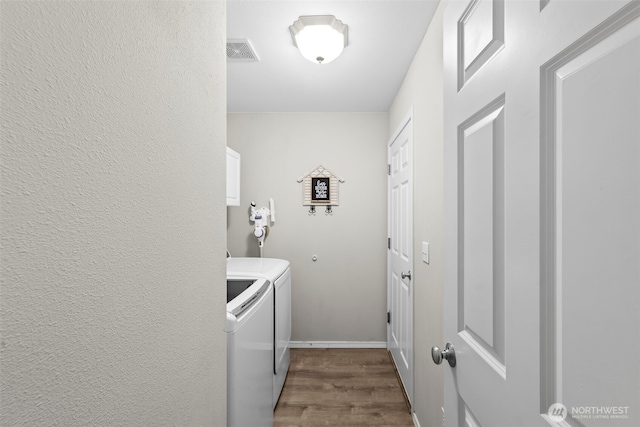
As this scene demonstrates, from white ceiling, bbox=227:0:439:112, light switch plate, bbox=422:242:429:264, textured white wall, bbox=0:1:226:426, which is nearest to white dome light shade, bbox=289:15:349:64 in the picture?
white ceiling, bbox=227:0:439:112

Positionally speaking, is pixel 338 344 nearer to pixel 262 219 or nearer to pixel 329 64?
pixel 262 219

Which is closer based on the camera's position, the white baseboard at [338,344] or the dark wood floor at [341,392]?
the dark wood floor at [341,392]

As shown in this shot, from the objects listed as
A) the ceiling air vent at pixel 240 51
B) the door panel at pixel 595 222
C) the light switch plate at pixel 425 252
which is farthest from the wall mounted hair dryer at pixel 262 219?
the door panel at pixel 595 222

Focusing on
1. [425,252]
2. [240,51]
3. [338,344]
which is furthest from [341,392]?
[240,51]

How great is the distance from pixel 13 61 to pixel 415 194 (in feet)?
6.43

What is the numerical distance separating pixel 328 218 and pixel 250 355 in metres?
1.89

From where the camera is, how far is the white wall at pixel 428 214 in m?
1.57

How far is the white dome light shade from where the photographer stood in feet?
5.44

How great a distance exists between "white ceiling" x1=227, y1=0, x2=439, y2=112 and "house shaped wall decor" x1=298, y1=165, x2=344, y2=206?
2.03 ft

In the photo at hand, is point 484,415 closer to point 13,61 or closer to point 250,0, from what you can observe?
point 13,61

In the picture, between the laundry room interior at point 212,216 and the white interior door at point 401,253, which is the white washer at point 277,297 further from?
the white interior door at point 401,253

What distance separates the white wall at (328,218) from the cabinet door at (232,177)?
0.44 metres

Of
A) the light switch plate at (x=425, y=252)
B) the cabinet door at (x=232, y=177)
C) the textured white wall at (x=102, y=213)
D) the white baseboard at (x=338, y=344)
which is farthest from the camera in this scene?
the white baseboard at (x=338, y=344)

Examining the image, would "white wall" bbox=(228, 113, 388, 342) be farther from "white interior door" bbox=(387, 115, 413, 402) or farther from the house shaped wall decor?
"white interior door" bbox=(387, 115, 413, 402)
